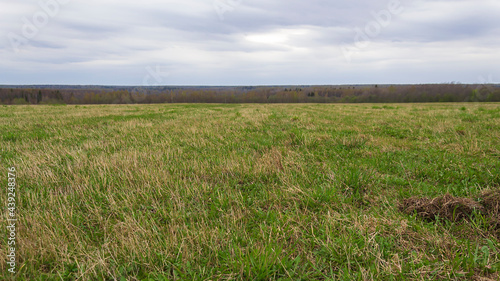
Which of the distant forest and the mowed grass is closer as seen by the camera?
the mowed grass

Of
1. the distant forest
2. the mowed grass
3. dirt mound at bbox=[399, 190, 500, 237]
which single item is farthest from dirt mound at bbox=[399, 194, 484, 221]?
the distant forest

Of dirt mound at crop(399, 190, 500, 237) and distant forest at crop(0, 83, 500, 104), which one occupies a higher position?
distant forest at crop(0, 83, 500, 104)

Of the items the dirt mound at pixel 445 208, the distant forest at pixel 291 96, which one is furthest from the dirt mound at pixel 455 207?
the distant forest at pixel 291 96

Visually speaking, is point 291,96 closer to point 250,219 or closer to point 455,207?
point 455,207

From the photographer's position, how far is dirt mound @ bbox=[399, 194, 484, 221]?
2.88 metres

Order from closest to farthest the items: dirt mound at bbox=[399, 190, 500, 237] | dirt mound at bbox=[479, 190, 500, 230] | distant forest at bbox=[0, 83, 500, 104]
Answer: dirt mound at bbox=[479, 190, 500, 230] < dirt mound at bbox=[399, 190, 500, 237] < distant forest at bbox=[0, 83, 500, 104]

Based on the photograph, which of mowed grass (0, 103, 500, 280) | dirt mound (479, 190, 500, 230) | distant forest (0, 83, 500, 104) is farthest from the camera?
distant forest (0, 83, 500, 104)

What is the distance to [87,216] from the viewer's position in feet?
9.73

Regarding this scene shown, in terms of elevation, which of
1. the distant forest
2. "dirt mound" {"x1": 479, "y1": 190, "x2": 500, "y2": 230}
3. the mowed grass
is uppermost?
the distant forest

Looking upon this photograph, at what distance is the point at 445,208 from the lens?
9.63ft

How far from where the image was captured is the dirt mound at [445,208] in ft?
9.44

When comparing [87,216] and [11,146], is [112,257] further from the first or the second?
[11,146]

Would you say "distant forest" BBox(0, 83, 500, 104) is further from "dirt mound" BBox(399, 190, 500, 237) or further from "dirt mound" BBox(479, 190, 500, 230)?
"dirt mound" BBox(399, 190, 500, 237)

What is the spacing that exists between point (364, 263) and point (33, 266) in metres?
2.80
